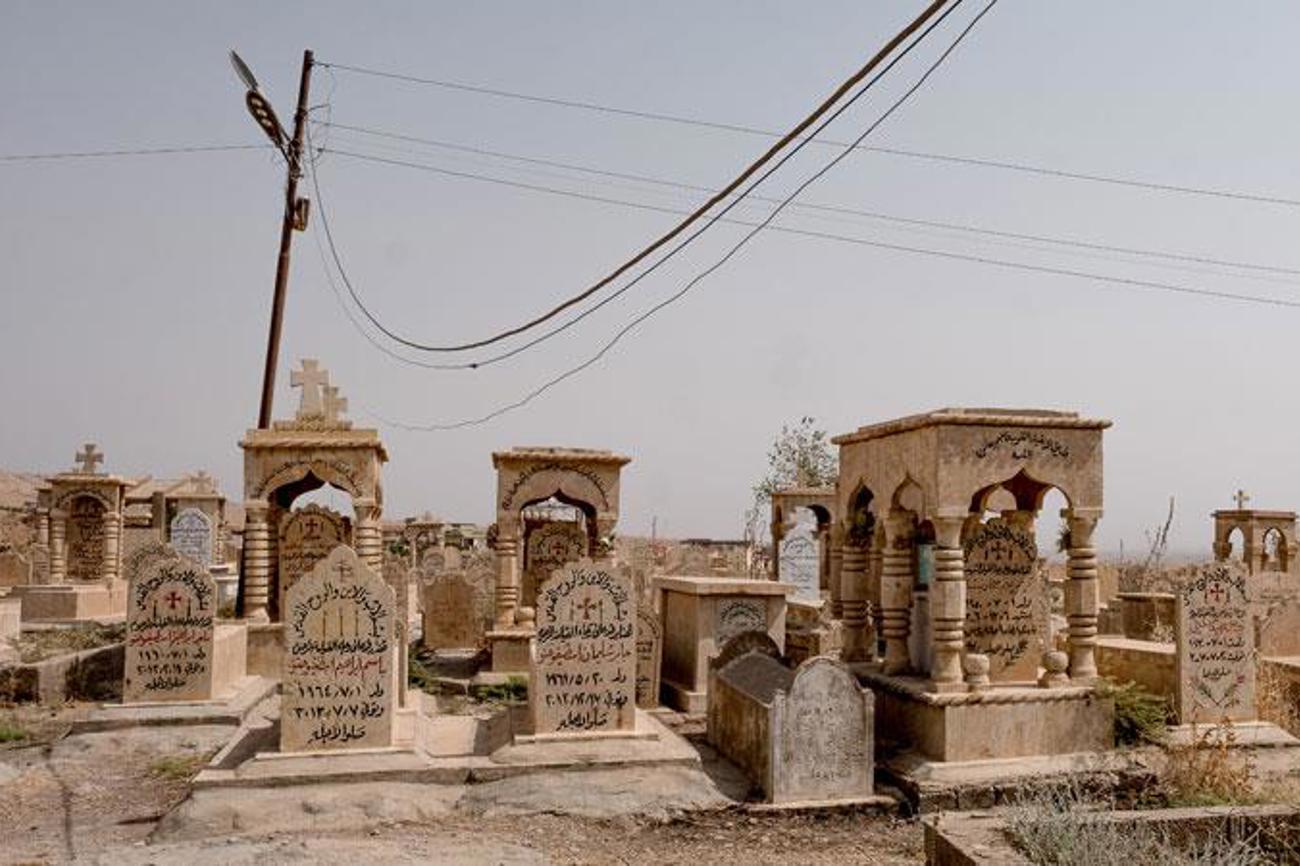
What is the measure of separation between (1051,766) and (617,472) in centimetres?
843

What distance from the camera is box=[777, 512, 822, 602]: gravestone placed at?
23359 millimetres

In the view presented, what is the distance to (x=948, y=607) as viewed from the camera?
899 centimetres

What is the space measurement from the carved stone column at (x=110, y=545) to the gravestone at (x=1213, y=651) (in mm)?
19759

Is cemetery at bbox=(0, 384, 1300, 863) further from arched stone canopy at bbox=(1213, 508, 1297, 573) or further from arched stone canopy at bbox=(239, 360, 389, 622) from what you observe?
arched stone canopy at bbox=(1213, 508, 1297, 573)

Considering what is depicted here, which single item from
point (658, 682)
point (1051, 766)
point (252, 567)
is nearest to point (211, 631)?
point (252, 567)

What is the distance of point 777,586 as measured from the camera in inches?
538

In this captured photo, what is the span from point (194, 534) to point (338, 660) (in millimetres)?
21075

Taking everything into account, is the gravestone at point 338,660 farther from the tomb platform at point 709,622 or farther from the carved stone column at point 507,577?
the carved stone column at point 507,577

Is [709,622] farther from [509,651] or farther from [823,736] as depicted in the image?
[823,736]

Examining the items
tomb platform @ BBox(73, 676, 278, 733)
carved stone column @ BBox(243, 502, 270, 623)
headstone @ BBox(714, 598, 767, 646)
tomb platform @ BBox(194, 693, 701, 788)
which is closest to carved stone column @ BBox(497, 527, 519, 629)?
carved stone column @ BBox(243, 502, 270, 623)

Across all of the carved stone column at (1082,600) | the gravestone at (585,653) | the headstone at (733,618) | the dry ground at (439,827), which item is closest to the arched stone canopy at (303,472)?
the headstone at (733,618)

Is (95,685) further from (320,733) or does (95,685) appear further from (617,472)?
(617,472)

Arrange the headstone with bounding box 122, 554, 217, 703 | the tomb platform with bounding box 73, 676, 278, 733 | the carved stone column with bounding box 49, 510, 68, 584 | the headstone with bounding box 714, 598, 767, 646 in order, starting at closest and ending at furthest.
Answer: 1. the tomb platform with bounding box 73, 676, 278, 733
2. the headstone with bounding box 122, 554, 217, 703
3. the headstone with bounding box 714, 598, 767, 646
4. the carved stone column with bounding box 49, 510, 68, 584

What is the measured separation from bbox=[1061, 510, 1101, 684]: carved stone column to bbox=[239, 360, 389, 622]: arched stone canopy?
29.2ft
